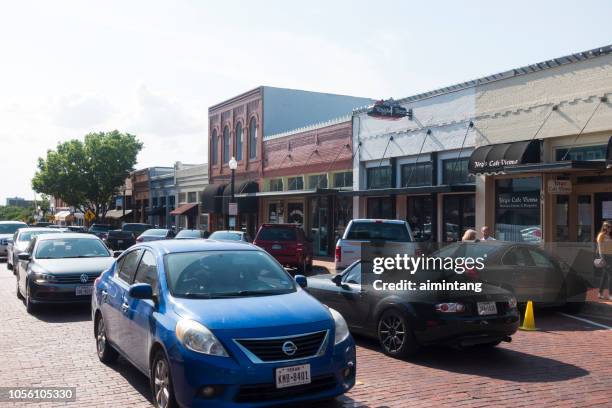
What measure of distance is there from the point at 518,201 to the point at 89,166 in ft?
146

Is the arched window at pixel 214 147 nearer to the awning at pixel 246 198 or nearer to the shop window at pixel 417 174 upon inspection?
the awning at pixel 246 198

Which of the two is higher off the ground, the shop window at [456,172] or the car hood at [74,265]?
the shop window at [456,172]

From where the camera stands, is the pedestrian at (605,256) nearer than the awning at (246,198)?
Yes

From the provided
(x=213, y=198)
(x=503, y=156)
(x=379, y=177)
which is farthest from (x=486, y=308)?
(x=213, y=198)

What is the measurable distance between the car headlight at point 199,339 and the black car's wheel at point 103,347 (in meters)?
2.69

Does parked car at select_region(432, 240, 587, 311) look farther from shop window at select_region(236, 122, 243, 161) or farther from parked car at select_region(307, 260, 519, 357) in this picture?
shop window at select_region(236, 122, 243, 161)

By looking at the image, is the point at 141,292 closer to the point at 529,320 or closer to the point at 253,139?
the point at 529,320

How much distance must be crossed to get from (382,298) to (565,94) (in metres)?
10.8

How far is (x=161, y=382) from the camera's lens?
544 cm

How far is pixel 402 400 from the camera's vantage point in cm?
608

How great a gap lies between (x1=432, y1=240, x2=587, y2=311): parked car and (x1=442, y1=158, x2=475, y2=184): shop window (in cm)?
770

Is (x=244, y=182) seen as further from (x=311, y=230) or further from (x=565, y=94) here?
(x=565, y=94)

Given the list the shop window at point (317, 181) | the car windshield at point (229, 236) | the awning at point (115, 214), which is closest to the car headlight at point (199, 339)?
the car windshield at point (229, 236)

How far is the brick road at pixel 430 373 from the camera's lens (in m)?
6.13
